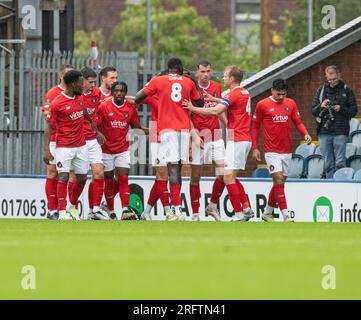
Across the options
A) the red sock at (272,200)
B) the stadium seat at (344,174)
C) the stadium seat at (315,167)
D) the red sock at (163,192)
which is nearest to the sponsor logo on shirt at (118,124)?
the red sock at (163,192)

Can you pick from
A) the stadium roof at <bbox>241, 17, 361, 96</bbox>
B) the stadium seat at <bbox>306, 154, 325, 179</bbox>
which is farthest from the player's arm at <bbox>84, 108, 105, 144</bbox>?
the stadium roof at <bbox>241, 17, 361, 96</bbox>

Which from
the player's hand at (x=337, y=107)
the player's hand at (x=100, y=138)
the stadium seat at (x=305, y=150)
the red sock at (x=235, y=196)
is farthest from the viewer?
the stadium seat at (x=305, y=150)

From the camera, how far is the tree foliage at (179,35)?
5831cm

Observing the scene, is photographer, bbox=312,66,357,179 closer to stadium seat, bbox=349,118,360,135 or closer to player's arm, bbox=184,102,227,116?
stadium seat, bbox=349,118,360,135

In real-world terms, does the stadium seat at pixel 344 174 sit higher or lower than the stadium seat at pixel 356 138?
lower

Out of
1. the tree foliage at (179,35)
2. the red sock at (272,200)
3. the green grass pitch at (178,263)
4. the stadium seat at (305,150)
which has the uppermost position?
the tree foliage at (179,35)

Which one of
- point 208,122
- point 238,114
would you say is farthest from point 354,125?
point 238,114

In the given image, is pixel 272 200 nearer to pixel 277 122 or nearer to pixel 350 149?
pixel 277 122

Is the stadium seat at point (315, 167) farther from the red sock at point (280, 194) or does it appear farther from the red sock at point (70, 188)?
the red sock at point (70, 188)

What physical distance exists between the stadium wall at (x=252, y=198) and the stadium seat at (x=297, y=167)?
177 centimetres

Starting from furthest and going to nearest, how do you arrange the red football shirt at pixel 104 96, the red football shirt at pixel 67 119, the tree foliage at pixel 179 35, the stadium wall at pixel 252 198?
the tree foliage at pixel 179 35 → the stadium wall at pixel 252 198 → the red football shirt at pixel 104 96 → the red football shirt at pixel 67 119

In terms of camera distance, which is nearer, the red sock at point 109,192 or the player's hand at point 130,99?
the player's hand at point 130,99

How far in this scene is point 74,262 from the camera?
13086 mm

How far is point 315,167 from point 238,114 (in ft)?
15.5
